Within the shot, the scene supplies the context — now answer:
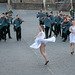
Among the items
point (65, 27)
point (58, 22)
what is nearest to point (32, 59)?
point (65, 27)

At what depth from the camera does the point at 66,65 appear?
13992 mm

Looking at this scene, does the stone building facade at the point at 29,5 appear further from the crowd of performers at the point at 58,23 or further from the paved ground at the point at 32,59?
the paved ground at the point at 32,59

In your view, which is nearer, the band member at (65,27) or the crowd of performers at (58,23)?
the band member at (65,27)

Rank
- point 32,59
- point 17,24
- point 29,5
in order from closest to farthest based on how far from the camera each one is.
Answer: point 32,59 < point 17,24 < point 29,5

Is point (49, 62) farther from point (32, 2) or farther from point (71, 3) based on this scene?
point (32, 2)

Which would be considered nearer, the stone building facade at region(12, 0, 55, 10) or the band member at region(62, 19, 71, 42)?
the band member at region(62, 19, 71, 42)

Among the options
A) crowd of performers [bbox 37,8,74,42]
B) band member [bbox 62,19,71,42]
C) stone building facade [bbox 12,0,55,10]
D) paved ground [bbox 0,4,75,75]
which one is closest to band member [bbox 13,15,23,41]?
paved ground [bbox 0,4,75,75]

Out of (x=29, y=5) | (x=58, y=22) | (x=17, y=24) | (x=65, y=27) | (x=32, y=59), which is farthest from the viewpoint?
(x=29, y=5)

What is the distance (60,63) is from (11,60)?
2.24 metres

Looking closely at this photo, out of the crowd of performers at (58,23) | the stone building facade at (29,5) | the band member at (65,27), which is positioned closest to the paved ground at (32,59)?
the band member at (65,27)

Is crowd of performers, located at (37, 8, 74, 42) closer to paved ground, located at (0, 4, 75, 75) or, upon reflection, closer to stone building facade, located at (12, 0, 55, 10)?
paved ground, located at (0, 4, 75, 75)

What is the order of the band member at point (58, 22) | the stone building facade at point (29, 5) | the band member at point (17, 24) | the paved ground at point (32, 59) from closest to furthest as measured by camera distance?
the paved ground at point (32, 59)
the band member at point (17, 24)
the band member at point (58, 22)
the stone building facade at point (29, 5)

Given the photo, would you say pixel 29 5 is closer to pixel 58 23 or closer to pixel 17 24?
pixel 58 23

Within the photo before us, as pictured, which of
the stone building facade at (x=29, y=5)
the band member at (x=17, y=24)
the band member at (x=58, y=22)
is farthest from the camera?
the stone building facade at (x=29, y=5)
